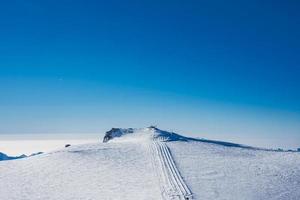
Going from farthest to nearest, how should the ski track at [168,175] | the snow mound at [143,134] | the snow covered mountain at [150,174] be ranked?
1. the snow mound at [143,134]
2. the snow covered mountain at [150,174]
3. the ski track at [168,175]

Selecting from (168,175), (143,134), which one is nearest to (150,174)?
(168,175)

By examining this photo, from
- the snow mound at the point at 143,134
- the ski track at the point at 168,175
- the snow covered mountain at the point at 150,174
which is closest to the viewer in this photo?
the ski track at the point at 168,175

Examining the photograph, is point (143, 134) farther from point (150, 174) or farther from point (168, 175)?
point (168, 175)

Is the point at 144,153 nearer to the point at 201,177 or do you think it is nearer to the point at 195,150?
the point at 195,150

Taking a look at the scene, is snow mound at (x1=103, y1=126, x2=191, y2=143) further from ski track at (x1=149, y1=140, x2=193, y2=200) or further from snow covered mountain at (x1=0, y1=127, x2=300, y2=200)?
ski track at (x1=149, y1=140, x2=193, y2=200)

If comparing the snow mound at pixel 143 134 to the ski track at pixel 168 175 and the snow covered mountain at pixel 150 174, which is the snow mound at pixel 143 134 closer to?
the snow covered mountain at pixel 150 174

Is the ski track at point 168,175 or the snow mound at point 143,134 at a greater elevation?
the snow mound at point 143,134

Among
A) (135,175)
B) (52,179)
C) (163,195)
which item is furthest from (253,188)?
(52,179)

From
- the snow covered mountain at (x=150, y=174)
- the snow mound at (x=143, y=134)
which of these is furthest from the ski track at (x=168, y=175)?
the snow mound at (x=143, y=134)
